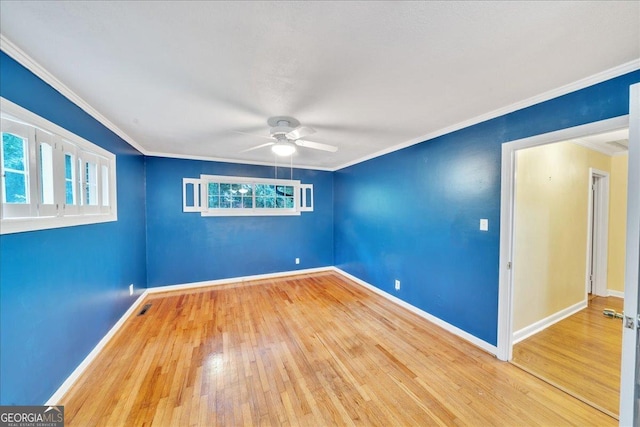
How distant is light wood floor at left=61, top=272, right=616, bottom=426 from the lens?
4.89 ft

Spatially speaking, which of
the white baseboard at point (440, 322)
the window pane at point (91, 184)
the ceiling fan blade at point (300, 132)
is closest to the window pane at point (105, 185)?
the window pane at point (91, 184)

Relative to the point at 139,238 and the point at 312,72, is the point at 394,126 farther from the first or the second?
the point at 139,238

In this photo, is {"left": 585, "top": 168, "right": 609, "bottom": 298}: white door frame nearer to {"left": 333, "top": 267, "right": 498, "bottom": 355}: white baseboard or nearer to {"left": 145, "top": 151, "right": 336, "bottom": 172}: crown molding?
{"left": 333, "top": 267, "right": 498, "bottom": 355}: white baseboard

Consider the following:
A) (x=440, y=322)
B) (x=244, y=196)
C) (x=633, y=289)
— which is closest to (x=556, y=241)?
(x=440, y=322)

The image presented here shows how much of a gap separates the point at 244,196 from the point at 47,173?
9.04 feet

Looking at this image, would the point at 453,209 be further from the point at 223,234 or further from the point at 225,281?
the point at 225,281

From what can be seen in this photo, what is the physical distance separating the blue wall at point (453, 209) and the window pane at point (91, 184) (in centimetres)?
356

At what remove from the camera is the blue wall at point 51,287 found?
1235 millimetres

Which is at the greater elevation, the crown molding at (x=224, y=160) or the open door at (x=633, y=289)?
the crown molding at (x=224, y=160)

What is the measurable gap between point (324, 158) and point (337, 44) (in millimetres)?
2785

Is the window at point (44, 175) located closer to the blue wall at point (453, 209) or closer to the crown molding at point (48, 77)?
the crown molding at point (48, 77)

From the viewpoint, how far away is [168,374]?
1860 millimetres

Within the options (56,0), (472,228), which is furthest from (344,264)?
(56,0)

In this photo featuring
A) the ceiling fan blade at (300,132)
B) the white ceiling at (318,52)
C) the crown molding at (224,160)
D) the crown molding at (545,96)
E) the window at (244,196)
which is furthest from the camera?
the window at (244,196)
